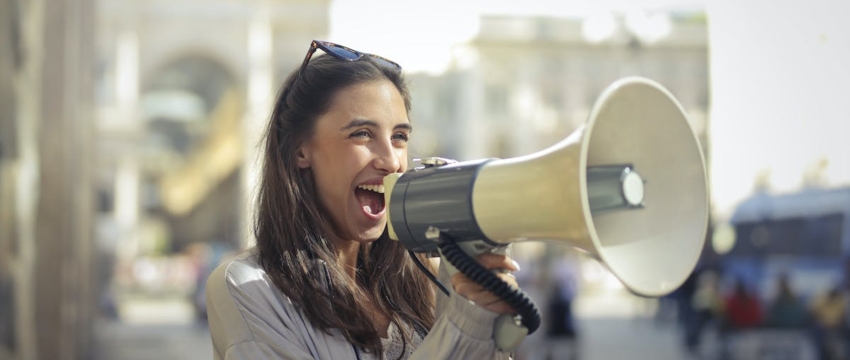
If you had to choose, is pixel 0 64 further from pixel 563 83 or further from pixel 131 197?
pixel 131 197

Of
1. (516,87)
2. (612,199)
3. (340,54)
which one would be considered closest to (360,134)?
(340,54)

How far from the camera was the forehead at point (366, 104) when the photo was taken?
4.46 ft

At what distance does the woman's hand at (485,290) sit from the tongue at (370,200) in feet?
0.81

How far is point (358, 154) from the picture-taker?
52.8 inches

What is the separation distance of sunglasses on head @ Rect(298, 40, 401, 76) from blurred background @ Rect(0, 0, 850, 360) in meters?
0.08

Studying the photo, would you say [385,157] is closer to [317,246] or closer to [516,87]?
[317,246]

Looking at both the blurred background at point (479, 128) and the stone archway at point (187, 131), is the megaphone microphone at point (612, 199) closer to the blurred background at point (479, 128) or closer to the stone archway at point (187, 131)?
the blurred background at point (479, 128)

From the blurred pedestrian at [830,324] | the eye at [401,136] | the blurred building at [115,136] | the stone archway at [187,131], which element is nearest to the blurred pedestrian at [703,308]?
the blurred pedestrian at [830,324]

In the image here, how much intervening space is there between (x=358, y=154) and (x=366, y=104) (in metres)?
0.08

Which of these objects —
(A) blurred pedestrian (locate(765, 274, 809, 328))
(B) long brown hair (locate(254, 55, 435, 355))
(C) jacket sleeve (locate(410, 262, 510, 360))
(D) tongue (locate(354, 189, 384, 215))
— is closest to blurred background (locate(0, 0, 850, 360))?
(A) blurred pedestrian (locate(765, 274, 809, 328))

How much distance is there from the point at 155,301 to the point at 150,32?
23.4ft

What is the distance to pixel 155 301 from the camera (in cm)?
2117

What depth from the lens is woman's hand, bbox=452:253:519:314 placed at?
1.13 meters

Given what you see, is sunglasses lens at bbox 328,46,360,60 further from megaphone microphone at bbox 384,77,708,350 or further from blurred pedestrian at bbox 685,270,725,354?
blurred pedestrian at bbox 685,270,725,354
